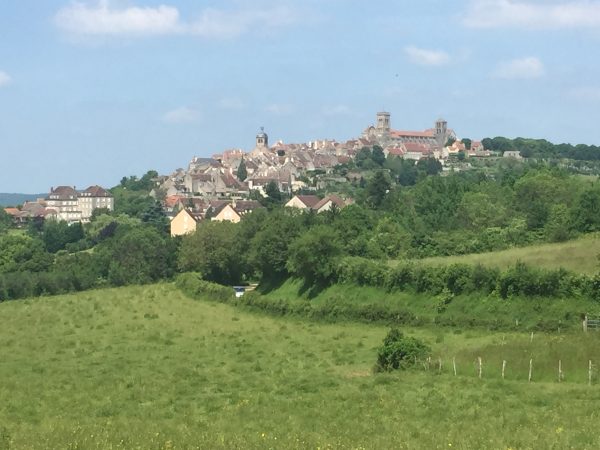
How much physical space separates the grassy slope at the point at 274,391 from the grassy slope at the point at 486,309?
152 centimetres

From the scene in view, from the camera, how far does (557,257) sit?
4494 cm

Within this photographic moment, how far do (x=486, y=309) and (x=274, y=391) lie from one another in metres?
15.9

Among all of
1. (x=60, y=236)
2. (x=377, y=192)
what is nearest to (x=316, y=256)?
(x=377, y=192)

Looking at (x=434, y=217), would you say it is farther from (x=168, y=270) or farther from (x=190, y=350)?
(x=190, y=350)

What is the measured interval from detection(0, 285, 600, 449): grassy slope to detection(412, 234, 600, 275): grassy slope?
8.55 metres

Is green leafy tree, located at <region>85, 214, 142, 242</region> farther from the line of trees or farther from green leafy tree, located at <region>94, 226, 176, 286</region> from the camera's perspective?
green leafy tree, located at <region>94, 226, 176, 286</region>

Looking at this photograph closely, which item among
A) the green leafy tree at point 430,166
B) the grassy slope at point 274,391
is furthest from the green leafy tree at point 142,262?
the green leafy tree at point 430,166

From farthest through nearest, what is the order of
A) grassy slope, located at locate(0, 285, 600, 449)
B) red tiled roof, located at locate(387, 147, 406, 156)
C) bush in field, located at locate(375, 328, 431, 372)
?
red tiled roof, located at locate(387, 147, 406, 156) < bush in field, located at locate(375, 328, 431, 372) < grassy slope, located at locate(0, 285, 600, 449)

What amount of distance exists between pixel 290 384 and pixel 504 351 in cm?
634

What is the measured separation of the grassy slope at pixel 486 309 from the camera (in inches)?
1369

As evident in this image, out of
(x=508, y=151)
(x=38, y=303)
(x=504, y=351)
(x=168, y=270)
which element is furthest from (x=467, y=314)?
(x=508, y=151)

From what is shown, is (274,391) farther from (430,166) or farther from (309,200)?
(430,166)

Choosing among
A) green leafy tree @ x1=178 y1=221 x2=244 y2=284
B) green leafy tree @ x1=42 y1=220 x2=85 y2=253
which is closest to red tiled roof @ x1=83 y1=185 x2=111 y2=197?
green leafy tree @ x1=42 y1=220 x2=85 y2=253

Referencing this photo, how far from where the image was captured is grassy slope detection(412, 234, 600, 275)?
41.8 meters
